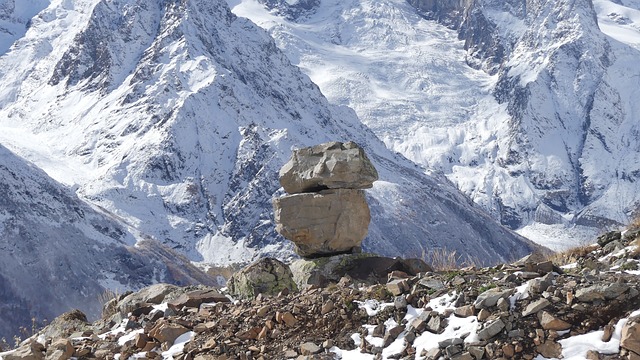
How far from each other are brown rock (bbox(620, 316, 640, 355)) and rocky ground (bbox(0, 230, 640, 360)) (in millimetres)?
16

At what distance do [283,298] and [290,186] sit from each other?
33.7ft

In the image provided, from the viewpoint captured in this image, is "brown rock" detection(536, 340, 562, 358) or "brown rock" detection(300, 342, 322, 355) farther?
"brown rock" detection(300, 342, 322, 355)

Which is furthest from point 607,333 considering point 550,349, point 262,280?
point 262,280

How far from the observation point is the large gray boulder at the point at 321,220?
30.9 metres

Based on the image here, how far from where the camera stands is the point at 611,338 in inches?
647

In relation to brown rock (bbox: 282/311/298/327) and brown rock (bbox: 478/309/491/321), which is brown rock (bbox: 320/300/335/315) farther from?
brown rock (bbox: 478/309/491/321)

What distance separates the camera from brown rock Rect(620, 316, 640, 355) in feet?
52.4

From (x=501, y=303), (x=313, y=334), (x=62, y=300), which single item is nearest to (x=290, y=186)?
(x=313, y=334)

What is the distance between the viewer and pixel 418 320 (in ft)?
61.0

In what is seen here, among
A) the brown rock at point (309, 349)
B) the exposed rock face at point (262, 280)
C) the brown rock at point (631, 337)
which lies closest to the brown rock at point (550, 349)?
the brown rock at point (631, 337)

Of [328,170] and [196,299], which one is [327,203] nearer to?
[328,170]

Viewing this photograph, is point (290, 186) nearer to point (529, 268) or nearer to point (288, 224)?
point (288, 224)

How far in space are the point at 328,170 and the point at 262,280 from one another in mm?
5958

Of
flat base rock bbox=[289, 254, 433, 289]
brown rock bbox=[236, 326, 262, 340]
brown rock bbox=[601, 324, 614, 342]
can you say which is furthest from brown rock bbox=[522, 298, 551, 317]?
flat base rock bbox=[289, 254, 433, 289]
